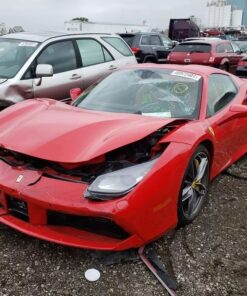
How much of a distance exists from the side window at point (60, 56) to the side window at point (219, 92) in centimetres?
271

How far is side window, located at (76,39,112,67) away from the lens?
22.0 feet

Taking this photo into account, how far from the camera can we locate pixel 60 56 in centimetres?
630

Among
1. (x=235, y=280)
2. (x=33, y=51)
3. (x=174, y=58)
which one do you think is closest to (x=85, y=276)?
(x=235, y=280)

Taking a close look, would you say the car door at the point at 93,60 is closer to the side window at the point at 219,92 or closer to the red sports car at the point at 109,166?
the side window at the point at 219,92

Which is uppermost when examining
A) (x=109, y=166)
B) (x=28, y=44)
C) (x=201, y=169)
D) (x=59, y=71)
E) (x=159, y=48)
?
(x=28, y=44)

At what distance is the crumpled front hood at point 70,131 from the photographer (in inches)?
109

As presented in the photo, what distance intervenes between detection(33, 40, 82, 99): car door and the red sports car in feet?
6.90

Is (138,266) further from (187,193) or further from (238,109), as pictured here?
(238,109)

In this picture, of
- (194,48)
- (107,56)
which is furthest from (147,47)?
(107,56)

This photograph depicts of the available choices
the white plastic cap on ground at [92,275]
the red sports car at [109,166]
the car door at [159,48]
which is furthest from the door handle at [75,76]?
the car door at [159,48]

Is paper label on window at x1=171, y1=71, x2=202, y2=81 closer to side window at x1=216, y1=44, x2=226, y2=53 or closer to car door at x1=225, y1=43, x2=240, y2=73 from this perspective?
side window at x1=216, y1=44, x2=226, y2=53

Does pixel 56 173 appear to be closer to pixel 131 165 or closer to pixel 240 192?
pixel 131 165

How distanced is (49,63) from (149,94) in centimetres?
268

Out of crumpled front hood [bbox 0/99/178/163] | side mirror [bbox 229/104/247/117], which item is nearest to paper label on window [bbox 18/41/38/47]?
crumpled front hood [bbox 0/99/178/163]
